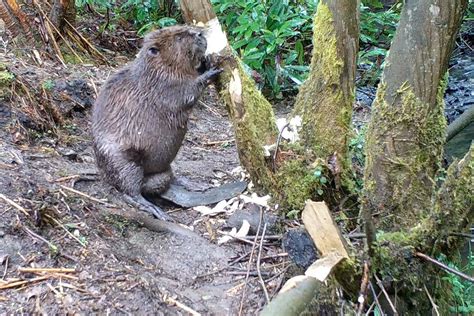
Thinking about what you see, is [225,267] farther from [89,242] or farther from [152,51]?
[152,51]

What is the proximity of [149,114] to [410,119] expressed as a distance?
181cm

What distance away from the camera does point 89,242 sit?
3.06m

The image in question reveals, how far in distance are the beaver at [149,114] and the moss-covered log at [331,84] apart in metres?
0.86

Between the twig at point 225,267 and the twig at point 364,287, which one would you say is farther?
the twig at point 225,267

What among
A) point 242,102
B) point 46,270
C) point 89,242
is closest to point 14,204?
point 89,242

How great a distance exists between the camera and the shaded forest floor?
8.73 ft

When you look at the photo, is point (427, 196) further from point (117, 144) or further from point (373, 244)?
point (117, 144)

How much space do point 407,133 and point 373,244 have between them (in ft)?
2.17

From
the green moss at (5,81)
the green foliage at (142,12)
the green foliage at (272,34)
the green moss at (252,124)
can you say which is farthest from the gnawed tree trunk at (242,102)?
the green foliage at (142,12)

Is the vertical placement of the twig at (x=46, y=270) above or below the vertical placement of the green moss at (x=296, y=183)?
above

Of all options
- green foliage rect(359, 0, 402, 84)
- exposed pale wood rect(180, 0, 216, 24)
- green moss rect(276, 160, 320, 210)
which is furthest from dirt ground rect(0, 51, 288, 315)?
green foliage rect(359, 0, 402, 84)

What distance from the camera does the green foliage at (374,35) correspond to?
6676 millimetres

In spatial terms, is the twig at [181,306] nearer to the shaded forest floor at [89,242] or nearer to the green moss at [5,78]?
the shaded forest floor at [89,242]

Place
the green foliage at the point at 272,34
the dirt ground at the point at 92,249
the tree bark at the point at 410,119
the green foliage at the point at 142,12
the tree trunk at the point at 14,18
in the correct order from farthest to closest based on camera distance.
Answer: the green foliage at the point at 142,12
the green foliage at the point at 272,34
the tree trunk at the point at 14,18
the tree bark at the point at 410,119
the dirt ground at the point at 92,249
